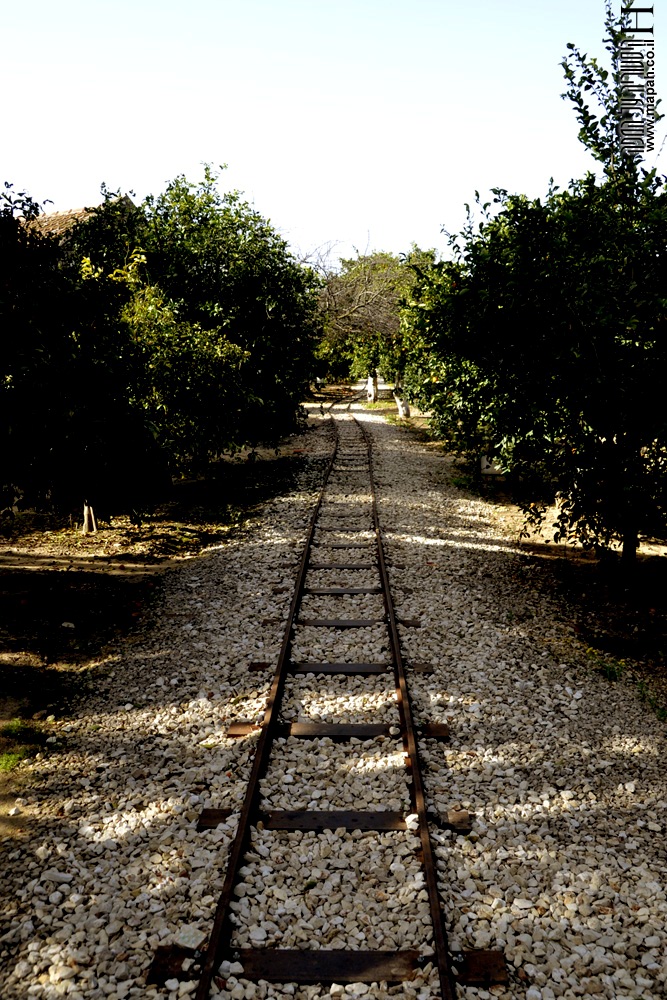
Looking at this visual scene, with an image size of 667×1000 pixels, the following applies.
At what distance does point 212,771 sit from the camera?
5.56m

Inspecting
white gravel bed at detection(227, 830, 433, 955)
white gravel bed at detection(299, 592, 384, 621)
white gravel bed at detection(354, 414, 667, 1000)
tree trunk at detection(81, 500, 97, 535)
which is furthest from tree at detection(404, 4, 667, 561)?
tree trunk at detection(81, 500, 97, 535)

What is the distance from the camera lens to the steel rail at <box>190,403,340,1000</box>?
3.78m

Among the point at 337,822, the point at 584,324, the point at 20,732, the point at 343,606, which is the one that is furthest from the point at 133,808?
the point at 584,324

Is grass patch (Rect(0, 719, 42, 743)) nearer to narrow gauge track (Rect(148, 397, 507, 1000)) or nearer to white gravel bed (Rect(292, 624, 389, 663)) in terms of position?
narrow gauge track (Rect(148, 397, 507, 1000))

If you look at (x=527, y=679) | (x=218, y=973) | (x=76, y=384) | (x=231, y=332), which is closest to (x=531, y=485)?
(x=527, y=679)

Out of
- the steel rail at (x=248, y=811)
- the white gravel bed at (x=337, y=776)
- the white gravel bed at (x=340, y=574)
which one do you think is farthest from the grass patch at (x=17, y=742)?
the white gravel bed at (x=340, y=574)

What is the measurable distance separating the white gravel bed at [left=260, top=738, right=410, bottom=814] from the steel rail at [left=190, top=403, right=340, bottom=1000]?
117 millimetres

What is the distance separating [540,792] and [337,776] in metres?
1.49

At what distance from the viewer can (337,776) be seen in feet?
18.0

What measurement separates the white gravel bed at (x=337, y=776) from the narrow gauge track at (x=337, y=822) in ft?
0.11

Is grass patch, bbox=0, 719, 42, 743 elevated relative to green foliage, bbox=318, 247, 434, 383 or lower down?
lower down

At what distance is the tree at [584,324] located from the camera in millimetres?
7715

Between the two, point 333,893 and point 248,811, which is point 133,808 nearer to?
point 248,811

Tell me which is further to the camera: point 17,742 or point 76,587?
point 76,587
